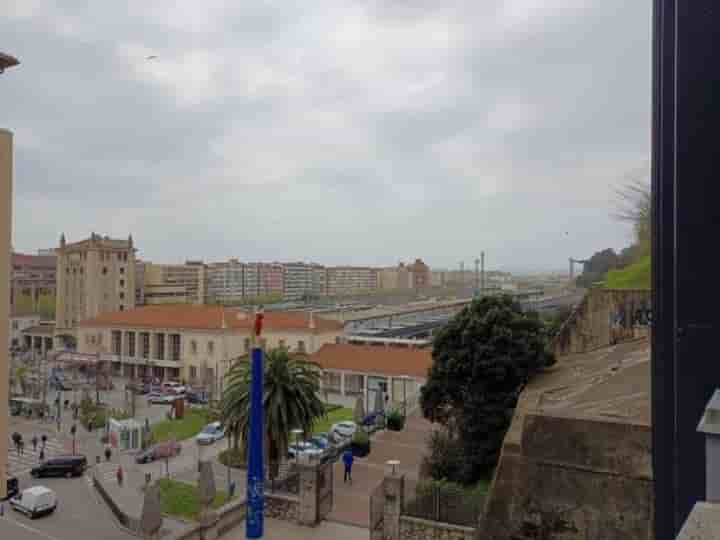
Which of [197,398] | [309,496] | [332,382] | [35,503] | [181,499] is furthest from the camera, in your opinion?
[197,398]

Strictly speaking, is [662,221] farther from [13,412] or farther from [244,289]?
[244,289]

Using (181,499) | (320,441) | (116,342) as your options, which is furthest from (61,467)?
(116,342)

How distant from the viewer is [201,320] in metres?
42.1

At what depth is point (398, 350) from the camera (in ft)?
99.9

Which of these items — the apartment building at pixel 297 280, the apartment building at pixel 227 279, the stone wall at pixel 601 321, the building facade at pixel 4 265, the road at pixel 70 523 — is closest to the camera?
the building facade at pixel 4 265

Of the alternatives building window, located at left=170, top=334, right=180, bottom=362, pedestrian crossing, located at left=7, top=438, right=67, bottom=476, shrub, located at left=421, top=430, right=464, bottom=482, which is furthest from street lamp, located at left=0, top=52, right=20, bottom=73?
building window, located at left=170, top=334, right=180, bottom=362

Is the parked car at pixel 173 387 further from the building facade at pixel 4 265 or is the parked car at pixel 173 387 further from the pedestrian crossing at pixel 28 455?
the building facade at pixel 4 265

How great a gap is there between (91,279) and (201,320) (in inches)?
792

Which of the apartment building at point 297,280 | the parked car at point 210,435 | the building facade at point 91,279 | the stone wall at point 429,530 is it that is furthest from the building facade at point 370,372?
the apartment building at point 297,280

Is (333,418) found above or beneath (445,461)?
beneath

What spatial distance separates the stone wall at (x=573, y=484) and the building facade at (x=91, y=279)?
5486 centimetres

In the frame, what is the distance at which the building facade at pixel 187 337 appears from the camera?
4000 centimetres

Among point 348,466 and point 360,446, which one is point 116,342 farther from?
point 348,466

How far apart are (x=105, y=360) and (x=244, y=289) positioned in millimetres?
49283
